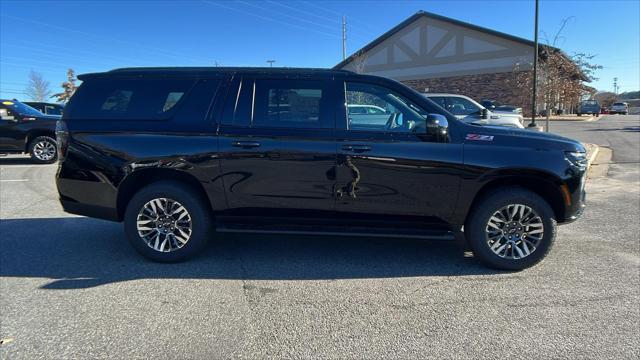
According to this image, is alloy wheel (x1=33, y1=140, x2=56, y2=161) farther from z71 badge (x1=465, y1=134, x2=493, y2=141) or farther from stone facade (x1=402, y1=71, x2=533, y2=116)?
stone facade (x1=402, y1=71, x2=533, y2=116)

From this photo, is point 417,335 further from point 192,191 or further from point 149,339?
point 192,191

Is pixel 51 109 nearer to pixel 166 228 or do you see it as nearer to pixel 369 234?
pixel 166 228

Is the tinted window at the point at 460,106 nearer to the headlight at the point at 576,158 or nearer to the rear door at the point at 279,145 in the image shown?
the headlight at the point at 576,158

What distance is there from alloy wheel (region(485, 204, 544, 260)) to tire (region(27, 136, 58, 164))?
12.2 metres

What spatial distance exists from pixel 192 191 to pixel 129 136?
0.85 m

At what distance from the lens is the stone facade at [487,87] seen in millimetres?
35000

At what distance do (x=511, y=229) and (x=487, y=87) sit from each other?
1446 inches

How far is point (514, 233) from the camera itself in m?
4.15

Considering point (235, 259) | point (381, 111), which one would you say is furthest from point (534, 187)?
point (235, 259)

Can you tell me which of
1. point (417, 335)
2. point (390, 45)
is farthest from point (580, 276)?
point (390, 45)

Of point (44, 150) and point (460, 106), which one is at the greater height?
point (460, 106)

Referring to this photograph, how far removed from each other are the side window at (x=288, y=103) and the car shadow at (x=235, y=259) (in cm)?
147

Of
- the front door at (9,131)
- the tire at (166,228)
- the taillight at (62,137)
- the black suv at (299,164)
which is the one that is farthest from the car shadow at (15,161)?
the tire at (166,228)

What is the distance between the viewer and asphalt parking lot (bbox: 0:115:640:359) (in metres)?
2.86
